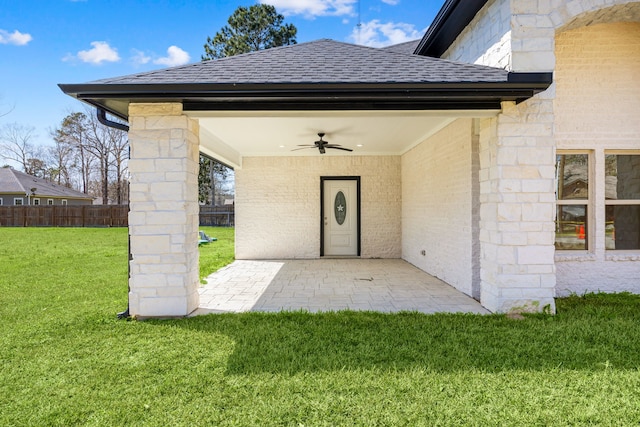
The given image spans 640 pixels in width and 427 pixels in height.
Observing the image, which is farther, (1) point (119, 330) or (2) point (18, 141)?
(2) point (18, 141)

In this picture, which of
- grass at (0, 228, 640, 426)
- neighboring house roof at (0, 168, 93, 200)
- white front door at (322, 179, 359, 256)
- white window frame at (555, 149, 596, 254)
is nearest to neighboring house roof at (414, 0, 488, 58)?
white window frame at (555, 149, 596, 254)

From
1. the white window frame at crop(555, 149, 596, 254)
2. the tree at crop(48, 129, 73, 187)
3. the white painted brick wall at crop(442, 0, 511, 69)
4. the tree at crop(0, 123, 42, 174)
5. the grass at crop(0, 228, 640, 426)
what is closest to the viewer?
the grass at crop(0, 228, 640, 426)

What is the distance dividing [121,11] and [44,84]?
11879 millimetres

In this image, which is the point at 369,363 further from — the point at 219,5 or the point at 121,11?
the point at 121,11

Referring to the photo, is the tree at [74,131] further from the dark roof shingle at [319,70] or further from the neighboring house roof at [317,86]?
the dark roof shingle at [319,70]

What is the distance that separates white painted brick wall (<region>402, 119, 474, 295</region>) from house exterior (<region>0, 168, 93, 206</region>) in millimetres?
27927

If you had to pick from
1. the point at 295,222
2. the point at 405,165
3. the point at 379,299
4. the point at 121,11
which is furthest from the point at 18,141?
the point at 379,299

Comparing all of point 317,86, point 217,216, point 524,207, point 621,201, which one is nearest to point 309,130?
point 317,86

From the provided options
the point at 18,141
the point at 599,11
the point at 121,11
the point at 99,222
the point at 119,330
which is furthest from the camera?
the point at 18,141

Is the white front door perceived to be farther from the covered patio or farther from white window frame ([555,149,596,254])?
white window frame ([555,149,596,254])

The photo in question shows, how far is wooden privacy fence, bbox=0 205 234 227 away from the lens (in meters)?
21.5

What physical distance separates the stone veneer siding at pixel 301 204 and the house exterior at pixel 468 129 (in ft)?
6.18

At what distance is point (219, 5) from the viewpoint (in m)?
16.3

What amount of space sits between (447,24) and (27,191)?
29.9 meters
